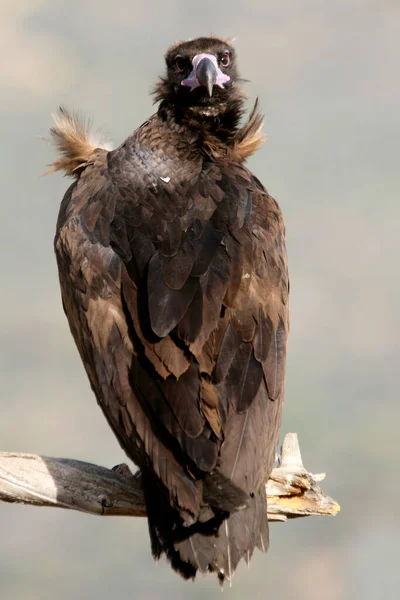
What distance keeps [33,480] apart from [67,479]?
0.75ft

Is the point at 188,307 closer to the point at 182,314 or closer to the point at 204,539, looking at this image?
the point at 182,314

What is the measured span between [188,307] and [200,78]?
2.35m

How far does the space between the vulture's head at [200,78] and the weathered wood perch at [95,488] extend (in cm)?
294

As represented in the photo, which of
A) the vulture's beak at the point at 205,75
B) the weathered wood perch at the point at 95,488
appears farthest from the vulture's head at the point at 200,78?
the weathered wood perch at the point at 95,488

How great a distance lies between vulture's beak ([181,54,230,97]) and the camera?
8.27 metres

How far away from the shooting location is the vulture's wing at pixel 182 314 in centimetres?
630

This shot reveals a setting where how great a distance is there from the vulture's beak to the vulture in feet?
0.06

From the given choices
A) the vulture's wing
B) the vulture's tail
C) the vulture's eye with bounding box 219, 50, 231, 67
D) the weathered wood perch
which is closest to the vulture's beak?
the vulture's eye with bounding box 219, 50, 231, 67

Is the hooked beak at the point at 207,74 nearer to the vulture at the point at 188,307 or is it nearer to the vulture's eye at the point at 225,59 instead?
the vulture at the point at 188,307

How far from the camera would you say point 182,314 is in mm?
6660

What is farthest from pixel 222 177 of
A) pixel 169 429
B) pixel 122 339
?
pixel 169 429

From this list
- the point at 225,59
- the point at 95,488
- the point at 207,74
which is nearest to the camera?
the point at 95,488

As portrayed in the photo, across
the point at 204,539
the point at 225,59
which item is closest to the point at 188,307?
the point at 204,539

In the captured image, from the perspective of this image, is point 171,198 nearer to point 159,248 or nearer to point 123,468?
point 159,248
